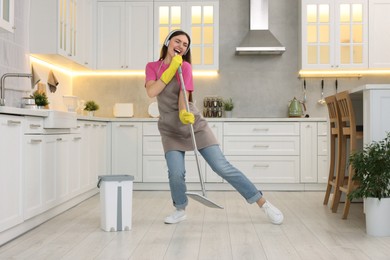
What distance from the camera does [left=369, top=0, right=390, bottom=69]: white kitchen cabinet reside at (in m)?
5.96

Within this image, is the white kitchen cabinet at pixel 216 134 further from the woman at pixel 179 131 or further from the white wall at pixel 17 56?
the woman at pixel 179 131

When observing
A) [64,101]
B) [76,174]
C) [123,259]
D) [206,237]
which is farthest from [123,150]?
[123,259]

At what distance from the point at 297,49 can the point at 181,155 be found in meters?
3.24

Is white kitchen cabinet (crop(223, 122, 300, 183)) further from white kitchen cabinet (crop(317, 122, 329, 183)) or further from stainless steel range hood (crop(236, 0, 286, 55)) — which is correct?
stainless steel range hood (crop(236, 0, 286, 55))

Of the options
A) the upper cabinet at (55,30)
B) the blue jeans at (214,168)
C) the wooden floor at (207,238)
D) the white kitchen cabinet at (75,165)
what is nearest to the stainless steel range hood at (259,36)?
the upper cabinet at (55,30)

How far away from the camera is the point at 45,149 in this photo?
3730 mm

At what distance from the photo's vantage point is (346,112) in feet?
13.3

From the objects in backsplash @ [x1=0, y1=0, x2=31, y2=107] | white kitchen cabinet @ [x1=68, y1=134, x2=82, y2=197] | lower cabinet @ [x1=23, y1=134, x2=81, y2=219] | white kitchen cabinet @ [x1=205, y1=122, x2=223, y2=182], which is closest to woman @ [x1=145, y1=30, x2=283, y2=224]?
lower cabinet @ [x1=23, y1=134, x2=81, y2=219]

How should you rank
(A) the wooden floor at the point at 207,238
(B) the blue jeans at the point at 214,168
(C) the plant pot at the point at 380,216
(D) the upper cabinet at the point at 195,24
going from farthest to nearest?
(D) the upper cabinet at the point at 195,24
(B) the blue jeans at the point at 214,168
(C) the plant pot at the point at 380,216
(A) the wooden floor at the point at 207,238

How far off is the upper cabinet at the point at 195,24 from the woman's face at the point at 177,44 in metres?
2.50

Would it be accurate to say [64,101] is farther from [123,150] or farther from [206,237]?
[206,237]

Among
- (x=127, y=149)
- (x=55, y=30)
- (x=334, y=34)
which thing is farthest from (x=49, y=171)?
(x=334, y=34)

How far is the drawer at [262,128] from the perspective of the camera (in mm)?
5766

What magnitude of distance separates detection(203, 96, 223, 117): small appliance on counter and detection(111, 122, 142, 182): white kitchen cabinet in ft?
2.80
